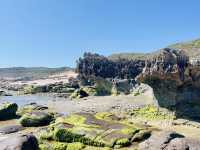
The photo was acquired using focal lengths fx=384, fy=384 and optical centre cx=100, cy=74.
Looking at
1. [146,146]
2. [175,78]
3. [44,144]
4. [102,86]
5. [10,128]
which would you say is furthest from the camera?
[102,86]

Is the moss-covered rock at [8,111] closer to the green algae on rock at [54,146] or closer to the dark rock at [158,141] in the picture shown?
the green algae on rock at [54,146]

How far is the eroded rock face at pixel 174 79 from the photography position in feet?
160

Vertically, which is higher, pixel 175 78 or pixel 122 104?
pixel 175 78

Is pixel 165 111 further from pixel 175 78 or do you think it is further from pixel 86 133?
pixel 86 133

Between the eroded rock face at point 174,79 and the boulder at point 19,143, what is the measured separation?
25.5 metres

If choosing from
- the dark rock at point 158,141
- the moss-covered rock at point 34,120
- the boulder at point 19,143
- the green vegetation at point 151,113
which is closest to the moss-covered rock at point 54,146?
the boulder at point 19,143

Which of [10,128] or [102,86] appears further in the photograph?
[102,86]

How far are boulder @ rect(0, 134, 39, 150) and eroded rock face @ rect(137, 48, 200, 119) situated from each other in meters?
25.5

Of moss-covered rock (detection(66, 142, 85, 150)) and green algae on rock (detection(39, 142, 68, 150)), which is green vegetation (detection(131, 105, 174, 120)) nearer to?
moss-covered rock (detection(66, 142, 85, 150))

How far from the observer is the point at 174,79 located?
49062 millimetres

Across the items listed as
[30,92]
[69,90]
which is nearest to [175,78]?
[69,90]

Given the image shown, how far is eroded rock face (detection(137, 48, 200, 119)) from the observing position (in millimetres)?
48719

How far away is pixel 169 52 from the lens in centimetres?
5038

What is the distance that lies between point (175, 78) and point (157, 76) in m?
2.31
